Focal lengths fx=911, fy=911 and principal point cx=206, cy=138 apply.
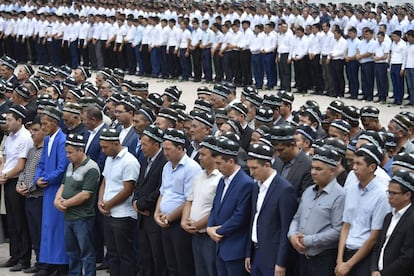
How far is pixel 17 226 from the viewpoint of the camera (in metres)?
10.9

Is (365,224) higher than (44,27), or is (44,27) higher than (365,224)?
(44,27)

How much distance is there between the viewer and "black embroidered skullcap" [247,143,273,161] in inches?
309

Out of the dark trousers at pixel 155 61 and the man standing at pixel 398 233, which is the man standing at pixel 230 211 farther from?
the dark trousers at pixel 155 61

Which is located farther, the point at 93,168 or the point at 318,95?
the point at 318,95

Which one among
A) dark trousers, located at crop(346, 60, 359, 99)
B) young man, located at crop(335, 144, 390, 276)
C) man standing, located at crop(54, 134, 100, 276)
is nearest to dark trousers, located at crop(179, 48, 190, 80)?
dark trousers, located at crop(346, 60, 359, 99)

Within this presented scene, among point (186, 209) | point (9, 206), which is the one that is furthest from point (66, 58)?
point (186, 209)

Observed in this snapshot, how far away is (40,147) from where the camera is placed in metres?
10.4

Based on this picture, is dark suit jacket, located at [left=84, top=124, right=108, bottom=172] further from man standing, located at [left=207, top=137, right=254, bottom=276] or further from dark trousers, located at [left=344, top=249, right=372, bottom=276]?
dark trousers, located at [left=344, top=249, right=372, bottom=276]

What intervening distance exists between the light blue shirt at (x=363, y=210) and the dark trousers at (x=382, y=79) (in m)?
14.0

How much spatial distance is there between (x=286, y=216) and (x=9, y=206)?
4.37m

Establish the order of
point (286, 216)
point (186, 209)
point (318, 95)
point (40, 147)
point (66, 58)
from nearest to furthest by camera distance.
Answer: point (286, 216) < point (186, 209) < point (40, 147) < point (318, 95) < point (66, 58)

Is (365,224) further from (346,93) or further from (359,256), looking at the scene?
(346,93)

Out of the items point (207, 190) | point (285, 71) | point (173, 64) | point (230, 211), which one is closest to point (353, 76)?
point (285, 71)

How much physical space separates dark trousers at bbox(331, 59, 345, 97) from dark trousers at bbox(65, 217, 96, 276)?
1316 cm
